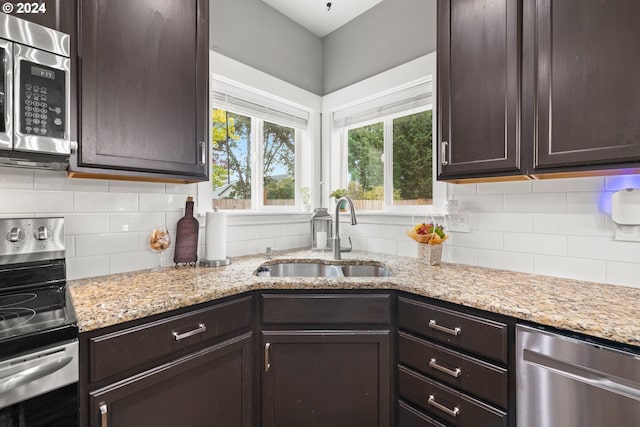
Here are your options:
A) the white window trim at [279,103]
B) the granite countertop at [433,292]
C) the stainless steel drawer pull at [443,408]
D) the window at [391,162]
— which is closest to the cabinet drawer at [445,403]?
the stainless steel drawer pull at [443,408]

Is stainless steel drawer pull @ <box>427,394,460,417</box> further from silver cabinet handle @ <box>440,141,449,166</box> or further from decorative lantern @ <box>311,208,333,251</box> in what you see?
decorative lantern @ <box>311,208,333,251</box>

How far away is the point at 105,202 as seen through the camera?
1.57m

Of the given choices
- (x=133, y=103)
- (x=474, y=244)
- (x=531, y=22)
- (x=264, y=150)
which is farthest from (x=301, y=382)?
(x=531, y=22)

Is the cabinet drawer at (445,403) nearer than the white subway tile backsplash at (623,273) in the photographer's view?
Yes

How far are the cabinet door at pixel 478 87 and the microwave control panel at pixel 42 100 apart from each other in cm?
165

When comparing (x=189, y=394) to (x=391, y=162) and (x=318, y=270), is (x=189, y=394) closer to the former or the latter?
(x=318, y=270)

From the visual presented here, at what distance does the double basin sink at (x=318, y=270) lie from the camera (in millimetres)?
1960

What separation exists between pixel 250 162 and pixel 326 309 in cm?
134

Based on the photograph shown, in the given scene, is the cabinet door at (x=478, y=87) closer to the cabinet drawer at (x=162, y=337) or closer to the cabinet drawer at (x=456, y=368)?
the cabinet drawer at (x=456, y=368)

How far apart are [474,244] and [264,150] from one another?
1.60 meters

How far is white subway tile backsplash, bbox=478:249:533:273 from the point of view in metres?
1.66

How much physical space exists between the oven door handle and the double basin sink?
1.09 metres

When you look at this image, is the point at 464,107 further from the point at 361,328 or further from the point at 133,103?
the point at 133,103

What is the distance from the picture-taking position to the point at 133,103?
1.39 m
